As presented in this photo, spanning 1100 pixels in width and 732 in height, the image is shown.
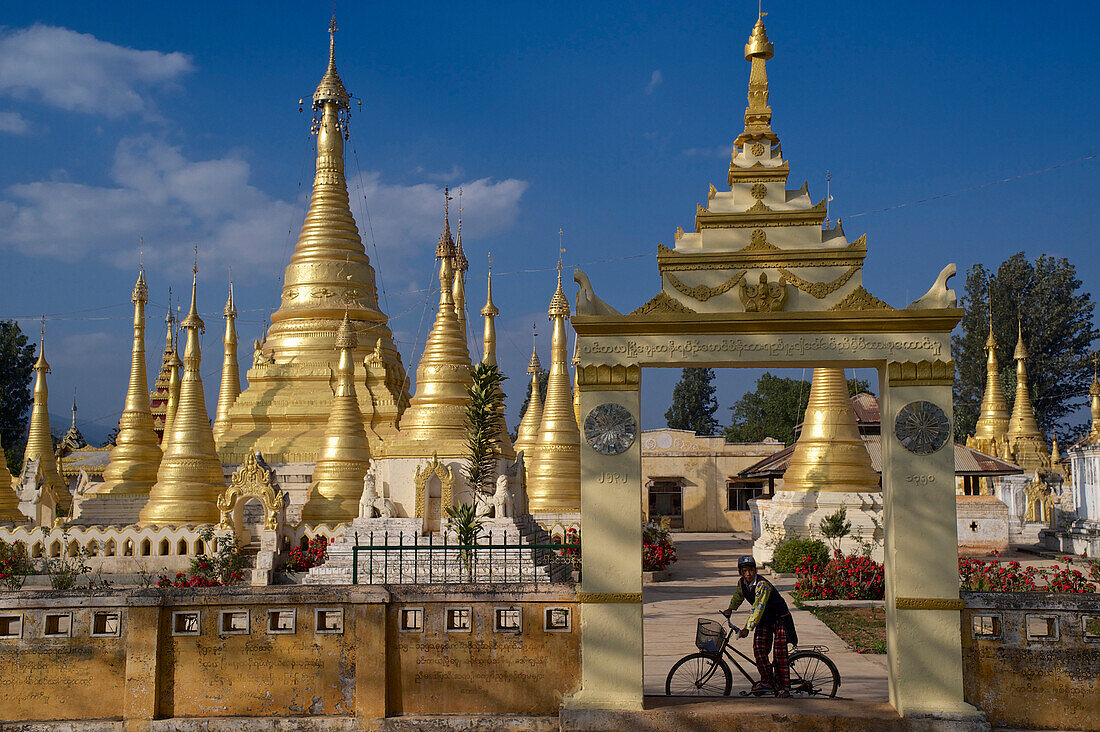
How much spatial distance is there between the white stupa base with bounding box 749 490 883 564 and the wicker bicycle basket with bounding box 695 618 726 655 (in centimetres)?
1790

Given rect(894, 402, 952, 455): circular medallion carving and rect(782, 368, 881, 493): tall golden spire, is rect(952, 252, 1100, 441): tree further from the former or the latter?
rect(894, 402, 952, 455): circular medallion carving

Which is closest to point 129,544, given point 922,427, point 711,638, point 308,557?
point 308,557

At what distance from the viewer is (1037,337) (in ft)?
212

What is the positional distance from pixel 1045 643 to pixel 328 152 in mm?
35438

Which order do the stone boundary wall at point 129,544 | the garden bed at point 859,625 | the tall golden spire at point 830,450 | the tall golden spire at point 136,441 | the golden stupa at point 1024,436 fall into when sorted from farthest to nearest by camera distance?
the golden stupa at point 1024,436
the tall golden spire at point 136,441
the tall golden spire at point 830,450
the stone boundary wall at point 129,544
the garden bed at point 859,625

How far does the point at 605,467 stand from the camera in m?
10.2

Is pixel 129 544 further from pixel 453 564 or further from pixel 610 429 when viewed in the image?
pixel 610 429

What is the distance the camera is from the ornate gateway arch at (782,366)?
9883 millimetres

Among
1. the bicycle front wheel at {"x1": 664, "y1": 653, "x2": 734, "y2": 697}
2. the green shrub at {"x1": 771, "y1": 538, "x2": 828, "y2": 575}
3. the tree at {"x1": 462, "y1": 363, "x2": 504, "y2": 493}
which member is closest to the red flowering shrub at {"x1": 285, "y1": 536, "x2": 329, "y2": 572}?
the tree at {"x1": 462, "y1": 363, "x2": 504, "y2": 493}

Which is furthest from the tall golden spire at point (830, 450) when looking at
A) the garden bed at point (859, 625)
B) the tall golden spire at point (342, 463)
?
the tall golden spire at point (342, 463)

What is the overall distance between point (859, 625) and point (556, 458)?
18806mm

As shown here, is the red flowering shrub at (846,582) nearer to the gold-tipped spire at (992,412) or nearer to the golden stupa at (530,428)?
the golden stupa at (530,428)

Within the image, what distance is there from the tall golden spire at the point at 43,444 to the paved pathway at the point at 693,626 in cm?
2446

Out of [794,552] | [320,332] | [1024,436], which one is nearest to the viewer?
[794,552]
